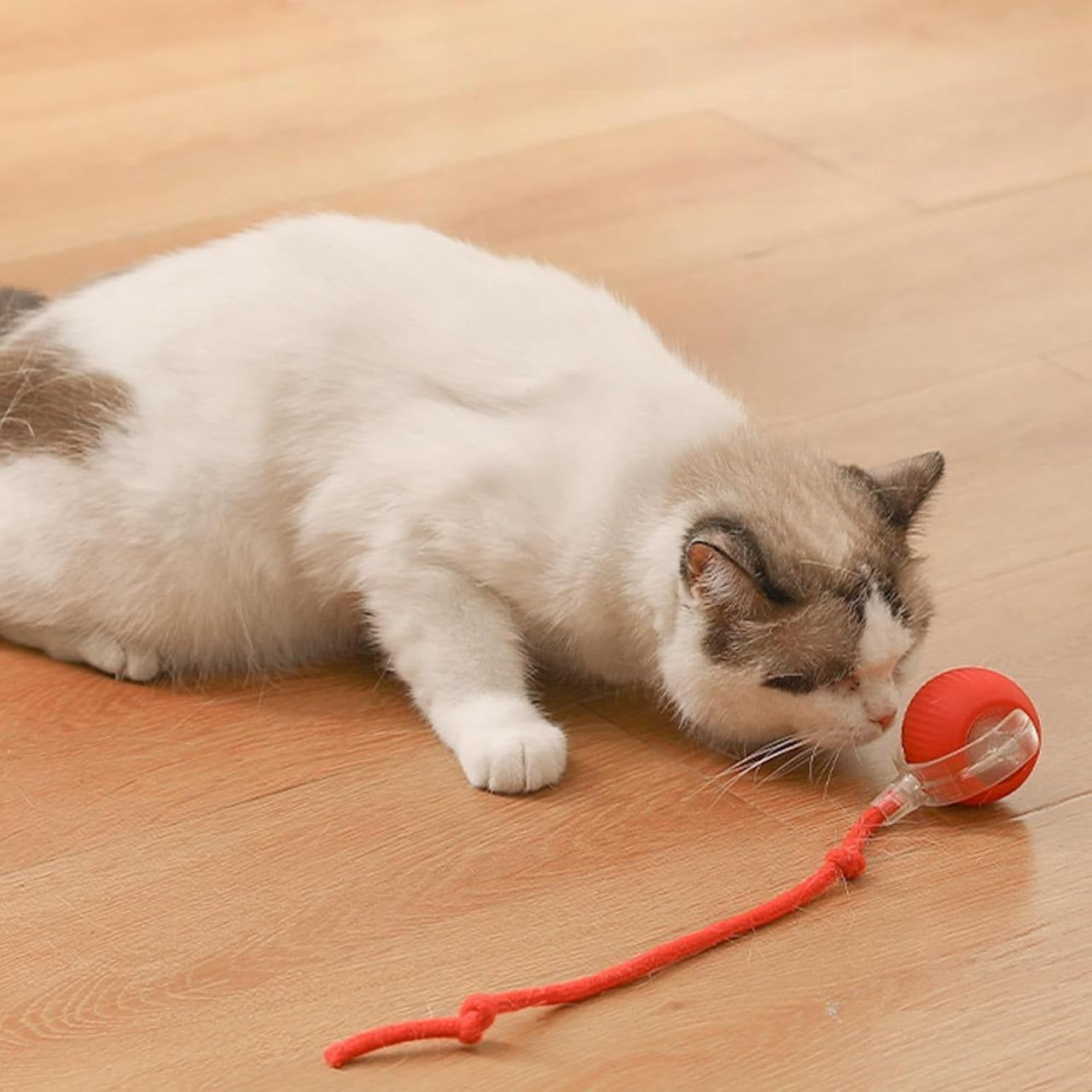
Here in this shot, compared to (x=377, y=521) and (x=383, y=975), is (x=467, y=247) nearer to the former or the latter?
(x=377, y=521)

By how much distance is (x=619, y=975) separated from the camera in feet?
4.84

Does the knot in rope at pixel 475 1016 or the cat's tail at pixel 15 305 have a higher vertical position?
the cat's tail at pixel 15 305

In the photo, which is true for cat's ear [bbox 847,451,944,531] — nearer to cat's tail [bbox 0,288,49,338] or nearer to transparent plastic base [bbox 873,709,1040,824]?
transparent plastic base [bbox 873,709,1040,824]

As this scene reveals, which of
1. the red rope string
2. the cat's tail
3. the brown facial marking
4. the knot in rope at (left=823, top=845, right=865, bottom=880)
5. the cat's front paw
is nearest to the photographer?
the red rope string

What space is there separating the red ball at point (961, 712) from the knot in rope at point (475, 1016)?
1.56ft

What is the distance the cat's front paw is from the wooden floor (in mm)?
26

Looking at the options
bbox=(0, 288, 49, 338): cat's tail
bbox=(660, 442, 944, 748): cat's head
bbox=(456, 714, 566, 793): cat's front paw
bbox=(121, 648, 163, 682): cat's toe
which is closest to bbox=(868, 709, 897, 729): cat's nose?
bbox=(660, 442, 944, 748): cat's head

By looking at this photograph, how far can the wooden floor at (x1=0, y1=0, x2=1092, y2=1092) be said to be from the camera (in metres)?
1.44

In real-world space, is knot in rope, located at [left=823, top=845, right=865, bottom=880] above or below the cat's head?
below

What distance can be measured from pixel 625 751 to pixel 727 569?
0.88 ft

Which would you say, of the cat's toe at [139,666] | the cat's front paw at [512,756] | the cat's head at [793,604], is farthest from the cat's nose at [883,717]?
the cat's toe at [139,666]

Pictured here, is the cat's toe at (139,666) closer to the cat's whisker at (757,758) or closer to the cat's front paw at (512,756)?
the cat's front paw at (512,756)

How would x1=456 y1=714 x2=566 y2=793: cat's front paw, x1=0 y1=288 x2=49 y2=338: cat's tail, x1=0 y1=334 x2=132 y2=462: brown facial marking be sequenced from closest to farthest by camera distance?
1. x1=456 y1=714 x2=566 y2=793: cat's front paw
2. x1=0 y1=334 x2=132 y2=462: brown facial marking
3. x1=0 y1=288 x2=49 y2=338: cat's tail

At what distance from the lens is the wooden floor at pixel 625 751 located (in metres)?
1.44
